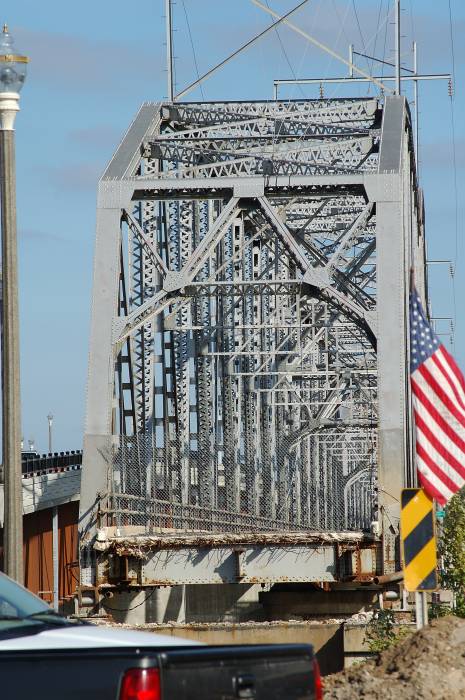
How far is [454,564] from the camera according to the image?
56.2ft

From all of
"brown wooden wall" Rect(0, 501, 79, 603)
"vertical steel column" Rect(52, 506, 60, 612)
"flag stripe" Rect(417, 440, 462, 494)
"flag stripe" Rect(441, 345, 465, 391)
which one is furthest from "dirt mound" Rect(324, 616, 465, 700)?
"vertical steel column" Rect(52, 506, 60, 612)

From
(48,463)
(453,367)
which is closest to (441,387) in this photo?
(453,367)

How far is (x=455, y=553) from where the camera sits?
1719cm

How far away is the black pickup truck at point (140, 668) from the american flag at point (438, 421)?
8.67m

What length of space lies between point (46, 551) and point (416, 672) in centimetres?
2043

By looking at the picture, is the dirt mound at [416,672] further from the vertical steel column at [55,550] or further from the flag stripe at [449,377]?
the vertical steel column at [55,550]

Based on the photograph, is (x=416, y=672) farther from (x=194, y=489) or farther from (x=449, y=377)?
(x=194, y=489)

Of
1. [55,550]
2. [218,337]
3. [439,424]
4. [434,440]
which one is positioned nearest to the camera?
[434,440]

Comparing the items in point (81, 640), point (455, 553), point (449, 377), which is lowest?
point (455, 553)

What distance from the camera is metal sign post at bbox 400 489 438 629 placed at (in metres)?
12.8

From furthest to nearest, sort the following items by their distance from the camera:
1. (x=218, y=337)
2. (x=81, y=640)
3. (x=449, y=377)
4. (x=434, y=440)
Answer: (x=218, y=337) < (x=449, y=377) < (x=434, y=440) < (x=81, y=640)

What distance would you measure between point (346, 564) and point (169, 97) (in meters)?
11.2

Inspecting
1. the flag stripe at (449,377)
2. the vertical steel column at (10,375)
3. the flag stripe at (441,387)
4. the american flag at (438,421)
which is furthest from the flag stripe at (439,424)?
the vertical steel column at (10,375)

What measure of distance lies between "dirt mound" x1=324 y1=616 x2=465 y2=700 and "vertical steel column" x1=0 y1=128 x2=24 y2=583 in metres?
3.28
